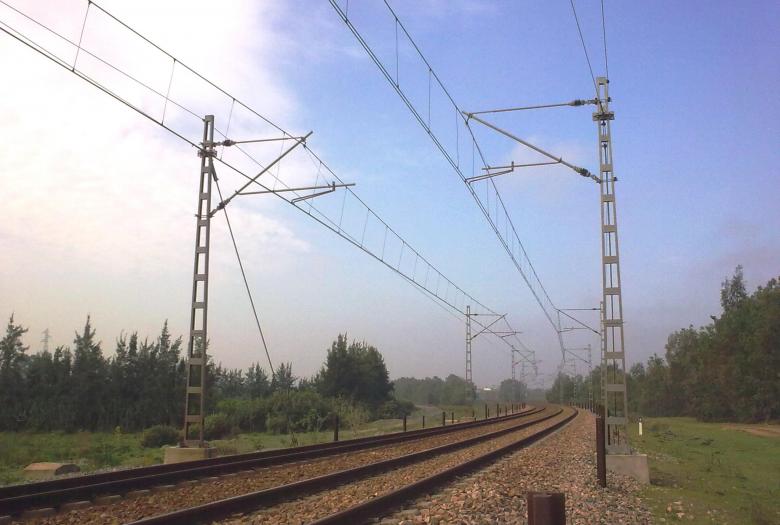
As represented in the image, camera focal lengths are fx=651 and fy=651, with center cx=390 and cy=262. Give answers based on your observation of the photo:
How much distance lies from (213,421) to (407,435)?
18.0 m

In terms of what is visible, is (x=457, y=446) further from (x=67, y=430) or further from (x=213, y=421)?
(x=67, y=430)

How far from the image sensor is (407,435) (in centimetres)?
2867

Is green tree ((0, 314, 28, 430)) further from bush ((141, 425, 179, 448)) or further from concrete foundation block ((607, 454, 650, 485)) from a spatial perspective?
concrete foundation block ((607, 454, 650, 485))

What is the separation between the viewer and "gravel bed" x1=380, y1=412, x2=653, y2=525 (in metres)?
10.5

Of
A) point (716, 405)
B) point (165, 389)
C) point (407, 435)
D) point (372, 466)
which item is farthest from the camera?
point (716, 405)

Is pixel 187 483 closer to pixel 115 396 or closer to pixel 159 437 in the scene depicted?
pixel 159 437

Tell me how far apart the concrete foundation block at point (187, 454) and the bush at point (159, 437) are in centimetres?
1819

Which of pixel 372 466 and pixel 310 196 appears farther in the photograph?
pixel 310 196

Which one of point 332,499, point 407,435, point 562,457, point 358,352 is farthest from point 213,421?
Answer: point 358,352

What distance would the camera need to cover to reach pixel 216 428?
4216 centimetres

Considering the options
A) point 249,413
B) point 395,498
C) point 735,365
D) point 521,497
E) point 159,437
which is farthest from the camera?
point 735,365

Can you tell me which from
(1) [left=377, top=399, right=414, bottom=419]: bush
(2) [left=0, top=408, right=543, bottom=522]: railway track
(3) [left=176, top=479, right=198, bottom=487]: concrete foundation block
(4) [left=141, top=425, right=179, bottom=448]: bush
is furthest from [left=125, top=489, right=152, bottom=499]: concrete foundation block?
(1) [left=377, top=399, right=414, bottom=419]: bush

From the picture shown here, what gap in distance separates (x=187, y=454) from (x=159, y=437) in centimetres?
1984

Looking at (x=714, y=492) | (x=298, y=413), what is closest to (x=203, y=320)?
(x=714, y=492)
